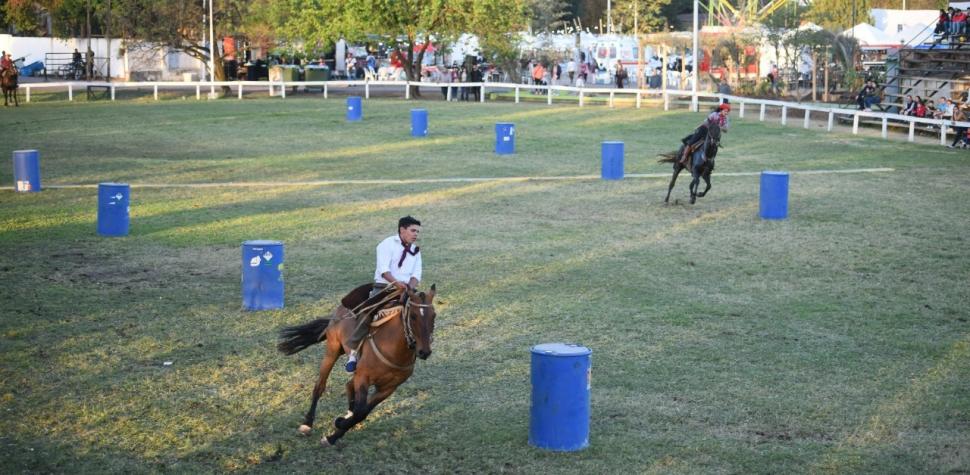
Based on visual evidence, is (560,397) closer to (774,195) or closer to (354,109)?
(774,195)

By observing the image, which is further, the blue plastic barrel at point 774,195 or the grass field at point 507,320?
the blue plastic barrel at point 774,195

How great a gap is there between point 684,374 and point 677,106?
1760 inches

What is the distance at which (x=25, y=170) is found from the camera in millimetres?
25656

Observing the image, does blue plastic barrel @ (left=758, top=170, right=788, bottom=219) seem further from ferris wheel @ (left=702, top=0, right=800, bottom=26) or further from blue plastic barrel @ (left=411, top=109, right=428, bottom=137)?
ferris wheel @ (left=702, top=0, right=800, bottom=26)

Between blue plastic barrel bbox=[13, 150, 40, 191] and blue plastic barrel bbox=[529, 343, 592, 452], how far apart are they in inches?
752

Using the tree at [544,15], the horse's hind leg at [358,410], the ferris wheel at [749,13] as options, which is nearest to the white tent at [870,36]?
the ferris wheel at [749,13]

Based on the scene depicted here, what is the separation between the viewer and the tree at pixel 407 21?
195 ft

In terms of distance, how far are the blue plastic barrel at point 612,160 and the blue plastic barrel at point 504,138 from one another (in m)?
5.97

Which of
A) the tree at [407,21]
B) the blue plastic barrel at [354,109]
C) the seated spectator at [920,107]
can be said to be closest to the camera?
the seated spectator at [920,107]

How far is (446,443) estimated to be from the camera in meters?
10.1

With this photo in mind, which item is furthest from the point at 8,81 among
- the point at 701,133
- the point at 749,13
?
the point at 749,13

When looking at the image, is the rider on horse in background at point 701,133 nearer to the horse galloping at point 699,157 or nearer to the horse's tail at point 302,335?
the horse galloping at point 699,157

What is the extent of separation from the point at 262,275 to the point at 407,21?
47179mm

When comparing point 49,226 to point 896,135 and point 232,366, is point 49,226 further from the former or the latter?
point 896,135
